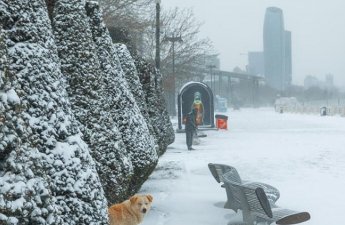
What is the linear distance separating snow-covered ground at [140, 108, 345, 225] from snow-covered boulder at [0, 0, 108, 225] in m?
3.73

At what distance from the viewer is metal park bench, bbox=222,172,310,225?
6.11 m

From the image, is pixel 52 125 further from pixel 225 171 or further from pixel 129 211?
pixel 225 171

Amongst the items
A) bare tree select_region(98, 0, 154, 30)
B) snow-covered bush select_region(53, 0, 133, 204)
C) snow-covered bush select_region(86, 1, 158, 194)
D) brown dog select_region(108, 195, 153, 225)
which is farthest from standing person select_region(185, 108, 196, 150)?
brown dog select_region(108, 195, 153, 225)

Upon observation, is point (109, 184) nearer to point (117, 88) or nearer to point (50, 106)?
point (117, 88)

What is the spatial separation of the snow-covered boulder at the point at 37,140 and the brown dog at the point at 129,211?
57.8 inches

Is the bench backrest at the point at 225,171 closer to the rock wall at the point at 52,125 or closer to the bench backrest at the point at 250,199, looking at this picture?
the bench backrest at the point at 250,199

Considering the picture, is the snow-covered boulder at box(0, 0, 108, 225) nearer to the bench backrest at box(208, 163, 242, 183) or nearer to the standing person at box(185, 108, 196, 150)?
the bench backrest at box(208, 163, 242, 183)

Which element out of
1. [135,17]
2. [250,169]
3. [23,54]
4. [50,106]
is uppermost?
[135,17]

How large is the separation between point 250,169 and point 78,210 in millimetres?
9255

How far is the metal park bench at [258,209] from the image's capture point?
20.0 ft

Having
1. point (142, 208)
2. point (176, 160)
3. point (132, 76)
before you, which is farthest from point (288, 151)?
point (142, 208)

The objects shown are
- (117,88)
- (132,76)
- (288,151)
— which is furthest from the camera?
(288,151)

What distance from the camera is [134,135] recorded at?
24.8ft

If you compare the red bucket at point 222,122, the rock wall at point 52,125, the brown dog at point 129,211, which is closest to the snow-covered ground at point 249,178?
the brown dog at point 129,211
